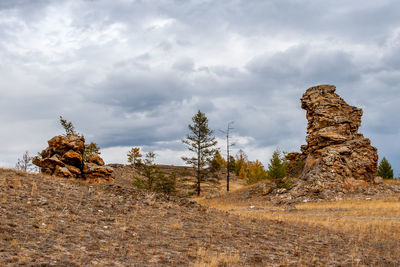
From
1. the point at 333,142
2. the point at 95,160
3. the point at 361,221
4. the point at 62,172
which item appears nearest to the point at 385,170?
the point at 333,142

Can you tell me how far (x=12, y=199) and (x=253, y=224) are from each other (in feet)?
36.8

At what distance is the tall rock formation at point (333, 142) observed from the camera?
37.2m

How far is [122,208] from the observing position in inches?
580

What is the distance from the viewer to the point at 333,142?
4003cm

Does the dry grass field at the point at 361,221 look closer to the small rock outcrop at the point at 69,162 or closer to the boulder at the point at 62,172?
the small rock outcrop at the point at 69,162

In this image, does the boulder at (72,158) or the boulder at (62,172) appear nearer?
the boulder at (62,172)

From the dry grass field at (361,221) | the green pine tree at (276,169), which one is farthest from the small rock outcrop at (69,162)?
the green pine tree at (276,169)

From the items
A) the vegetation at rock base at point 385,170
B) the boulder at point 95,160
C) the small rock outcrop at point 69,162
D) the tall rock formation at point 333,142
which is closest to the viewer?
the small rock outcrop at point 69,162

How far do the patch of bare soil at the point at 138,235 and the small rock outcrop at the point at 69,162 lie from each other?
4516mm

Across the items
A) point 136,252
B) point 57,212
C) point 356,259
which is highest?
point 57,212

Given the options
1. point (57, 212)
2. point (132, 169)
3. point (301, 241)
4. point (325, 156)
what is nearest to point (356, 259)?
point (301, 241)

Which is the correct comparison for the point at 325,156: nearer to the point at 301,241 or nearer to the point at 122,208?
the point at 301,241

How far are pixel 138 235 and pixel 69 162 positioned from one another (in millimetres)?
13852

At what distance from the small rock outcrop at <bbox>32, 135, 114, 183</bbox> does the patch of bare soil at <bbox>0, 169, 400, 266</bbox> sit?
14.8ft
